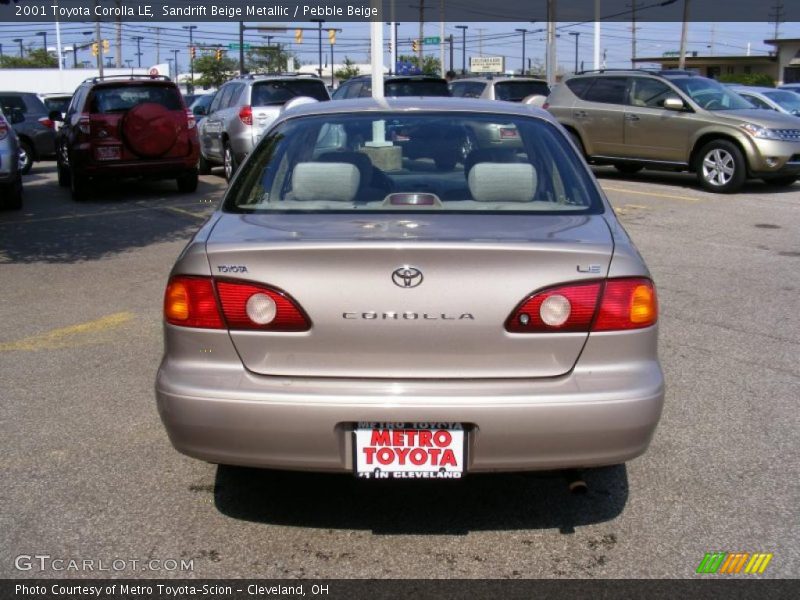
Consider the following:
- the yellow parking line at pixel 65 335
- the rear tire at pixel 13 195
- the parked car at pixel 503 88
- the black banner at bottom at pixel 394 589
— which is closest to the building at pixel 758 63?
the parked car at pixel 503 88

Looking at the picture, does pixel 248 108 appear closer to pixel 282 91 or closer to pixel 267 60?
pixel 282 91

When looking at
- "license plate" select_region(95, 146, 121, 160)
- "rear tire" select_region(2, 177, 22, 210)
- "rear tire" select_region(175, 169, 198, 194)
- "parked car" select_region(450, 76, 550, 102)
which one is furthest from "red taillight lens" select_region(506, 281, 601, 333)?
"parked car" select_region(450, 76, 550, 102)

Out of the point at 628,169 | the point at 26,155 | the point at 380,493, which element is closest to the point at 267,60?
the point at 26,155

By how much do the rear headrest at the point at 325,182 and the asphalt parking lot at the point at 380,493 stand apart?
121 cm

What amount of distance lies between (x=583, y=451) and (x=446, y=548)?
67cm

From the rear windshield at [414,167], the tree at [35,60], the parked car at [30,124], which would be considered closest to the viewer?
the rear windshield at [414,167]

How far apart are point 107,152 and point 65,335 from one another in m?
7.20

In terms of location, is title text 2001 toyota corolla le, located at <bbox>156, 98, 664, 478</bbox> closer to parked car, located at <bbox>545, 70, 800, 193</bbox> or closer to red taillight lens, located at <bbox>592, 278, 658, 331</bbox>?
red taillight lens, located at <bbox>592, 278, 658, 331</bbox>

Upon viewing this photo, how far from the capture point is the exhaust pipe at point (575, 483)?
339 centimetres

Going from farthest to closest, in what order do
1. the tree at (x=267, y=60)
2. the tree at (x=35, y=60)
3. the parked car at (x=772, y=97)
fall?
the tree at (x=35, y=60) < the tree at (x=267, y=60) < the parked car at (x=772, y=97)

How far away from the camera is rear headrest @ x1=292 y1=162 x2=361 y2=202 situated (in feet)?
13.0

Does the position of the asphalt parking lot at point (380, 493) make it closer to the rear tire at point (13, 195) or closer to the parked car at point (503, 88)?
the rear tire at point (13, 195)

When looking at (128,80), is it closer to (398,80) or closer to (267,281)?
(398,80)

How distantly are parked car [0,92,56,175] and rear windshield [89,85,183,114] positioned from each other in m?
5.32
